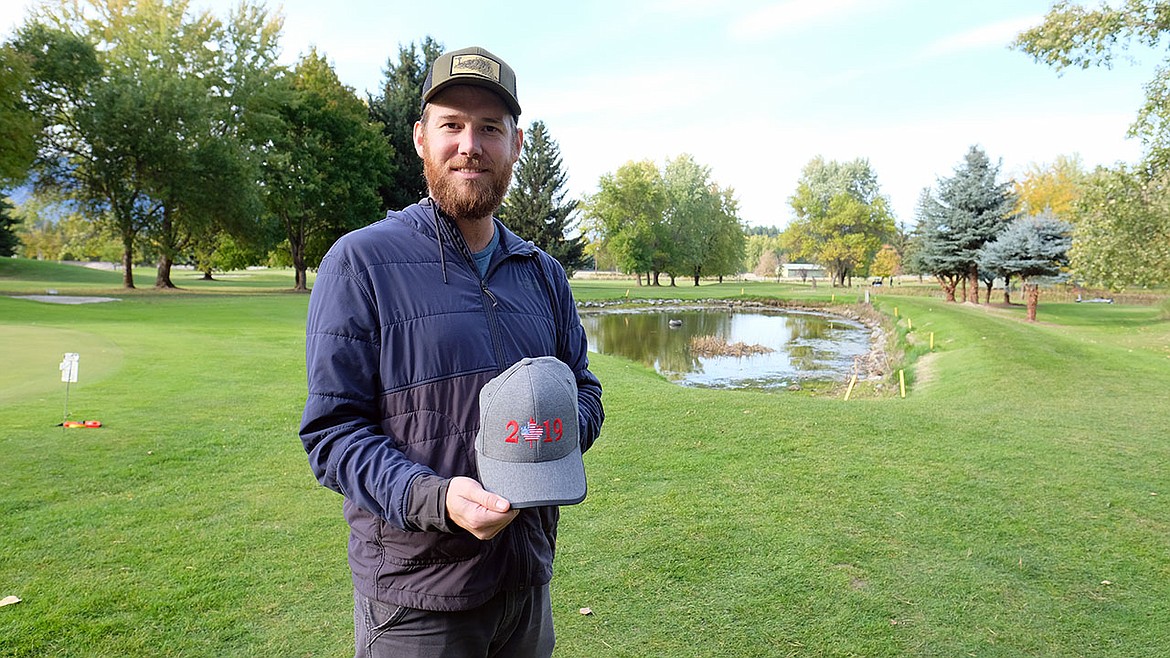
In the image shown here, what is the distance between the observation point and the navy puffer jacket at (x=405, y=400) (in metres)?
1.73

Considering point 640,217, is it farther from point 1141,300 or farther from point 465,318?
point 465,318

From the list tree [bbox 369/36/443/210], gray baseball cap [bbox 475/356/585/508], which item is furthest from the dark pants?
tree [bbox 369/36/443/210]

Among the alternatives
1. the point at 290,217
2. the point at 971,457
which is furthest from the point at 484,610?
the point at 290,217

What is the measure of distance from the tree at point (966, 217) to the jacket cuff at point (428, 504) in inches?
1487

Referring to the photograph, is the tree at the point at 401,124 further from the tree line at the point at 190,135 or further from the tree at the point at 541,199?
the tree at the point at 541,199

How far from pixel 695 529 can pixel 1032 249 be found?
29.8 meters

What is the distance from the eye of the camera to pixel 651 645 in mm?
3727

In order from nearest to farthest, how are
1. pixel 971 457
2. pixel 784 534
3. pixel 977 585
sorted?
1. pixel 977 585
2. pixel 784 534
3. pixel 971 457

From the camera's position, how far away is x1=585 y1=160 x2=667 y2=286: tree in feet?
192

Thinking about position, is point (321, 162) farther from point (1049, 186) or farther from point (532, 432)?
point (1049, 186)

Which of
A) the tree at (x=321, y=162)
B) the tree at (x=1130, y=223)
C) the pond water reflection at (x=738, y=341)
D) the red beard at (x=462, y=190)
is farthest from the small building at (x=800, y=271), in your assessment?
the red beard at (x=462, y=190)

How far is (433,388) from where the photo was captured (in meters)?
1.82

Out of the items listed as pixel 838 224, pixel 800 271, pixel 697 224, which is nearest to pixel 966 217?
pixel 838 224

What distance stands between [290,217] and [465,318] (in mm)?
41216
